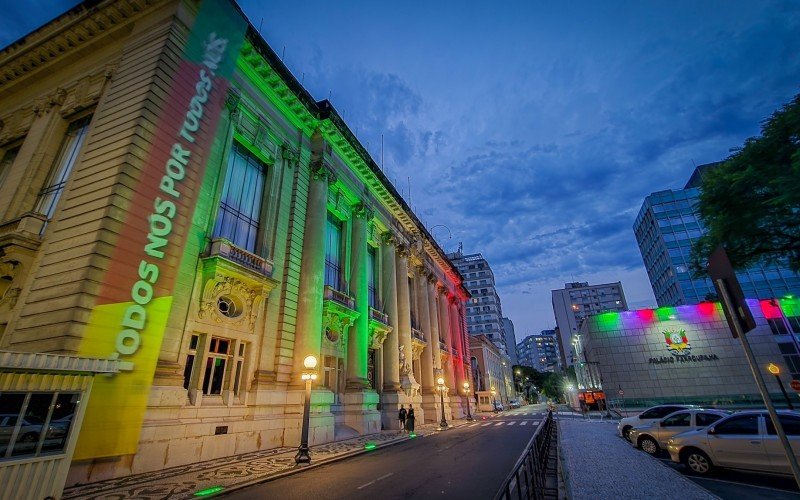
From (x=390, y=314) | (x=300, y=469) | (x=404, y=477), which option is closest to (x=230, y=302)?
(x=300, y=469)

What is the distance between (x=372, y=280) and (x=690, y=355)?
123ft

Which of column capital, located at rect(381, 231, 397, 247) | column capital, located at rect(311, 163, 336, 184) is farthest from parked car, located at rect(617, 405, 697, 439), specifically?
column capital, located at rect(381, 231, 397, 247)

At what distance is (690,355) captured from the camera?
129 feet

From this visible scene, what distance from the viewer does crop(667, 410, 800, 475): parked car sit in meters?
8.62

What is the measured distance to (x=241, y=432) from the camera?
13961mm

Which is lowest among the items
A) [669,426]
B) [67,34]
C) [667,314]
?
[669,426]

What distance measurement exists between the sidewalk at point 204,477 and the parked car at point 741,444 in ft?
37.0

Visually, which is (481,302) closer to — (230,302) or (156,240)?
(230,302)

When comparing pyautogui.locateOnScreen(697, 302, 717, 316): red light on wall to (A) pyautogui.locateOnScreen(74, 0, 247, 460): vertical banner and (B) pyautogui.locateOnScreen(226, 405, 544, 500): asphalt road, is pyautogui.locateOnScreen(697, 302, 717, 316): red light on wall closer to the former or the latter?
(B) pyautogui.locateOnScreen(226, 405, 544, 500): asphalt road

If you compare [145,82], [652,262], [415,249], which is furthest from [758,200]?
[652,262]

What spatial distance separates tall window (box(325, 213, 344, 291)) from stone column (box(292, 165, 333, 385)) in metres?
3.41

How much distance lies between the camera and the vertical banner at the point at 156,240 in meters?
9.97

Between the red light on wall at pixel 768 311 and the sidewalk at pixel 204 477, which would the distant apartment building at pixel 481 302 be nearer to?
the red light on wall at pixel 768 311

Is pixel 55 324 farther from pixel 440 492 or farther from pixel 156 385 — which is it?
pixel 440 492
